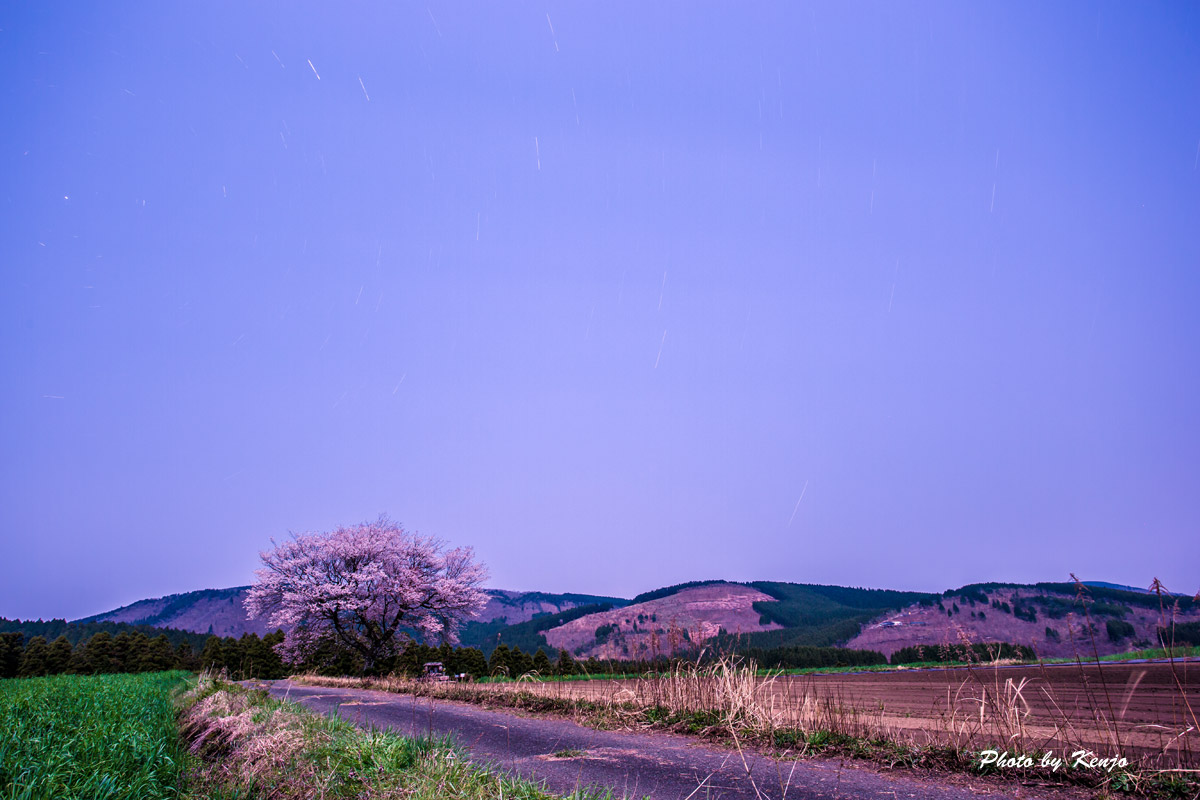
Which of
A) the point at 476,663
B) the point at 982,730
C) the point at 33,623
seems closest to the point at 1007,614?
the point at 476,663

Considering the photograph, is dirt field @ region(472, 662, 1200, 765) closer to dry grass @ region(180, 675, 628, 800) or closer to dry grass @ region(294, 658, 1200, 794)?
dry grass @ region(294, 658, 1200, 794)

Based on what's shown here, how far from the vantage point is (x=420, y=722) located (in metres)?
10.0

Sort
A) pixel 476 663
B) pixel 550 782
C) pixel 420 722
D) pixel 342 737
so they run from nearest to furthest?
pixel 550 782
pixel 342 737
pixel 420 722
pixel 476 663

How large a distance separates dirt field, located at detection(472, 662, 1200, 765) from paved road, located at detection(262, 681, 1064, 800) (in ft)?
3.00

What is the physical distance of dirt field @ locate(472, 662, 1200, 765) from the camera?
6254 mm

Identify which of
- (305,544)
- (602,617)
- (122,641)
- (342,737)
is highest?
(305,544)

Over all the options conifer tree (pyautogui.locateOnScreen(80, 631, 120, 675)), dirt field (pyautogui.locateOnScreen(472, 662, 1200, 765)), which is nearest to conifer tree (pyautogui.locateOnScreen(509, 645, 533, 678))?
dirt field (pyautogui.locateOnScreen(472, 662, 1200, 765))

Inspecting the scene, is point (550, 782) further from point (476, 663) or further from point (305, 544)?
point (476, 663)

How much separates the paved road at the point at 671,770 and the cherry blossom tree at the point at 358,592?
27.1 meters

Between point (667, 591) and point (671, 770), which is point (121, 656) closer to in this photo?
point (671, 770)

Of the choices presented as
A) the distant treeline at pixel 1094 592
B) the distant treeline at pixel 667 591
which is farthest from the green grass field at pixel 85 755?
the distant treeline at pixel 667 591

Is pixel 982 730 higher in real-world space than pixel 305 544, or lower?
lower

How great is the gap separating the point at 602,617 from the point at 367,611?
98384 millimetres

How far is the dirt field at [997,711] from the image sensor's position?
625 centimetres
